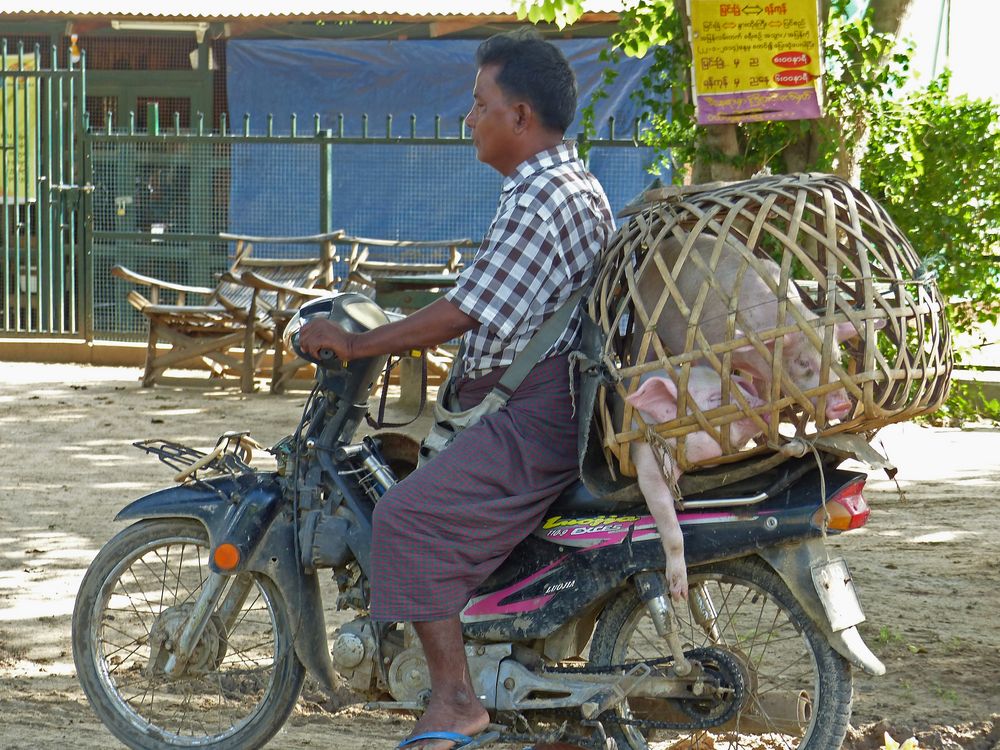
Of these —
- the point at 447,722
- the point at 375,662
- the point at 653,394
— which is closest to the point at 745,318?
the point at 653,394

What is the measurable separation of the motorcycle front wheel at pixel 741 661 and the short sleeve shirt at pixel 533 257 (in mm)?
727

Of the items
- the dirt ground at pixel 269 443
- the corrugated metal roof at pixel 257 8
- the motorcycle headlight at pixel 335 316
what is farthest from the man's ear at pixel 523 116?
the corrugated metal roof at pixel 257 8

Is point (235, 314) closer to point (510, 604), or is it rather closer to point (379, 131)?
point (379, 131)

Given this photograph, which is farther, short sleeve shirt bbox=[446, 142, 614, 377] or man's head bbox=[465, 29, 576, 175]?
man's head bbox=[465, 29, 576, 175]

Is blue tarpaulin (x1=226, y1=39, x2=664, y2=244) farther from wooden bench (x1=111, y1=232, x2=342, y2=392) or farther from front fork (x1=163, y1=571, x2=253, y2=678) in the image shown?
front fork (x1=163, y1=571, x2=253, y2=678)

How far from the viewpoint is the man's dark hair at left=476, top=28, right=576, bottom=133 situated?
3.28 m

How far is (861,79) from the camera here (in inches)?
279

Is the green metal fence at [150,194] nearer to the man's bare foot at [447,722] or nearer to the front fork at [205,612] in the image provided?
the front fork at [205,612]

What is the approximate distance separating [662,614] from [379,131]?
11.2 meters

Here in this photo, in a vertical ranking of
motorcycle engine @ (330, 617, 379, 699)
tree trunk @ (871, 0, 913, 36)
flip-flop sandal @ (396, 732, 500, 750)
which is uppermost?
tree trunk @ (871, 0, 913, 36)

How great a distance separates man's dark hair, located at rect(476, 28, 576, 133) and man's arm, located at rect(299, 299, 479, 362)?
0.56 m

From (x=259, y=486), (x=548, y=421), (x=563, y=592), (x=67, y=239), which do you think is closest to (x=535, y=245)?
(x=548, y=421)

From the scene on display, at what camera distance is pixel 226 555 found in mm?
3566

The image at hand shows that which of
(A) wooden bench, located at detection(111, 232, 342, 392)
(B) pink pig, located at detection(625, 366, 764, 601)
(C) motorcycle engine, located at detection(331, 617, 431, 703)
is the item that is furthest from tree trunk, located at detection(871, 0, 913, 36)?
(C) motorcycle engine, located at detection(331, 617, 431, 703)
